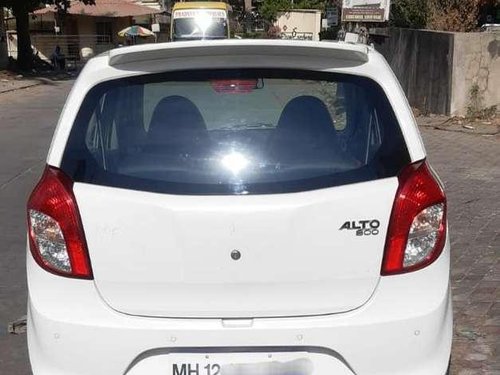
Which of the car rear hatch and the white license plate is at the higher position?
the car rear hatch

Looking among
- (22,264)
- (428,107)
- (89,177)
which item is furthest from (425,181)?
(428,107)

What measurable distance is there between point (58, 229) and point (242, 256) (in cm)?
69

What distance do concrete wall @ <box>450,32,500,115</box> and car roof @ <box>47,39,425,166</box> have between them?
33.5 feet

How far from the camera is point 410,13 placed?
72.9ft

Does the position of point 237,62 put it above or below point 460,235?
above

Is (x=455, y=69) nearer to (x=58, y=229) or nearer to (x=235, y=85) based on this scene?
(x=235, y=85)

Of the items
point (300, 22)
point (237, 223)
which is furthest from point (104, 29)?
point (237, 223)

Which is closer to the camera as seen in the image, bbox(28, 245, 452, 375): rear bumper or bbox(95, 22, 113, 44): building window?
bbox(28, 245, 452, 375): rear bumper

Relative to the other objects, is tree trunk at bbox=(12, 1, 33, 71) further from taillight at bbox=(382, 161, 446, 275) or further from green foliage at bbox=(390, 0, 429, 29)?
taillight at bbox=(382, 161, 446, 275)

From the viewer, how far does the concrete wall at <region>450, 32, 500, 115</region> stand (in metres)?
12.4

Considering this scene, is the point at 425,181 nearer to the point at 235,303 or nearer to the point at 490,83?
the point at 235,303

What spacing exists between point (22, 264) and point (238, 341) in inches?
142

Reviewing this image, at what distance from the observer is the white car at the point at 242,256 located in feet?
8.50

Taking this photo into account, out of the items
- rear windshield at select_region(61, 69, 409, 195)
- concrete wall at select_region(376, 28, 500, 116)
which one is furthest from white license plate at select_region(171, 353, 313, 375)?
concrete wall at select_region(376, 28, 500, 116)
